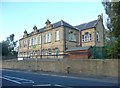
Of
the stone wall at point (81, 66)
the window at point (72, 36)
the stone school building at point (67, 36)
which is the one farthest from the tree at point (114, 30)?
the window at point (72, 36)

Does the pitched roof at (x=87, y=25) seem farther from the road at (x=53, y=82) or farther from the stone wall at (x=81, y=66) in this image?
the road at (x=53, y=82)

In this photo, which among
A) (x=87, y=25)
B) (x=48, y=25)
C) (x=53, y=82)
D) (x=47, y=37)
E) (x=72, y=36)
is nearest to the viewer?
(x=53, y=82)

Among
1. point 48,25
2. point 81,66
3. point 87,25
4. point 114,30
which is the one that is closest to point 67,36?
point 87,25

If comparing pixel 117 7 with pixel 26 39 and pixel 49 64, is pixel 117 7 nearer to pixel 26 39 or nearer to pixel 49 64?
pixel 49 64

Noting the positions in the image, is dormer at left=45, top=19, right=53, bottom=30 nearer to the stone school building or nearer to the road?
the stone school building

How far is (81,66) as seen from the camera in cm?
2472

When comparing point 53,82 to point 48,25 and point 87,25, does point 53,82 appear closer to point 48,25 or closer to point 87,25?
point 87,25

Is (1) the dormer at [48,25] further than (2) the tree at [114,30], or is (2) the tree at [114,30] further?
(1) the dormer at [48,25]

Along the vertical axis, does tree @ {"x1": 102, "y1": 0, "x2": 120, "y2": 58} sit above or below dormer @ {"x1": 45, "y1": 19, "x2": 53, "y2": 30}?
below

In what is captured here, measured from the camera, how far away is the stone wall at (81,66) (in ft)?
69.7

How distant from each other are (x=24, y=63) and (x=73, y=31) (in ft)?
53.3

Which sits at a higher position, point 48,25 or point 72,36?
point 48,25

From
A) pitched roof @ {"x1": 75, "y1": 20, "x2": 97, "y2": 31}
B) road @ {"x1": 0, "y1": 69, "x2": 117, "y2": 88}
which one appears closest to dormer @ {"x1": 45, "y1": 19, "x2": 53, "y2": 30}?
pitched roof @ {"x1": 75, "y1": 20, "x2": 97, "y2": 31}

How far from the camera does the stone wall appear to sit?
2123 cm
